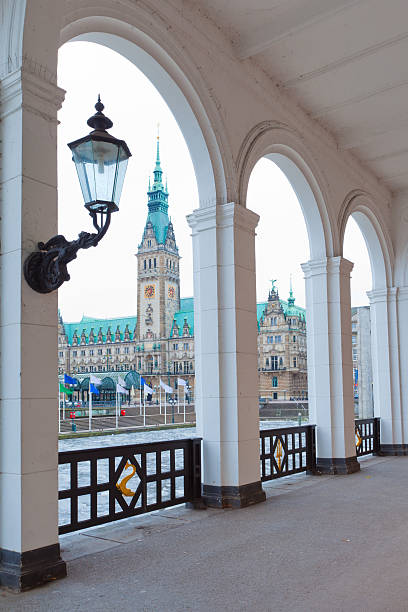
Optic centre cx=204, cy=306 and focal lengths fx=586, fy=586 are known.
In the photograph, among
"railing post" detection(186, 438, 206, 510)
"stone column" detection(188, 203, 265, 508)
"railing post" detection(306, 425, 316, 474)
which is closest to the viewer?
"railing post" detection(186, 438, 206, 510)

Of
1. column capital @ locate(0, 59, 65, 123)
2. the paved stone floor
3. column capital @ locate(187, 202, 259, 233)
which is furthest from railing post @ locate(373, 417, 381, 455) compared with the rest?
column capital @ locate(0, 59, 65, 123)

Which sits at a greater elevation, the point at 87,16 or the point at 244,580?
the point at 87,16

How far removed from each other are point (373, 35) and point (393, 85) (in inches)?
48.1

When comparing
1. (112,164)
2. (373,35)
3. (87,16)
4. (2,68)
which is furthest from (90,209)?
(373,35)

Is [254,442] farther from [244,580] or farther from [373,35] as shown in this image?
[373,35]

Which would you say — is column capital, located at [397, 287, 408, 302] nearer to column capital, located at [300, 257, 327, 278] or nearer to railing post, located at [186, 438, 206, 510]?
column capital, located at [300, 257, 327, 278]

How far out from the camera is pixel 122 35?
5.33 meters

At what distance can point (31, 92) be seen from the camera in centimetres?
397

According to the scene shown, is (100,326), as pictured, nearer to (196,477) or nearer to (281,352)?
(281,352)

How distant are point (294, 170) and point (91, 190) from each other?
206 inches

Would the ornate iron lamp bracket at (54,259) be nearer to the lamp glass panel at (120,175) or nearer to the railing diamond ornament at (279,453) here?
the lamp glass panel at (120,175)

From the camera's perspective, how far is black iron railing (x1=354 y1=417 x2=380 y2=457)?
10.5 m

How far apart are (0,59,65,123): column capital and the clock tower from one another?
9147 centimetres

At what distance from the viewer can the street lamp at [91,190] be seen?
148 inches
